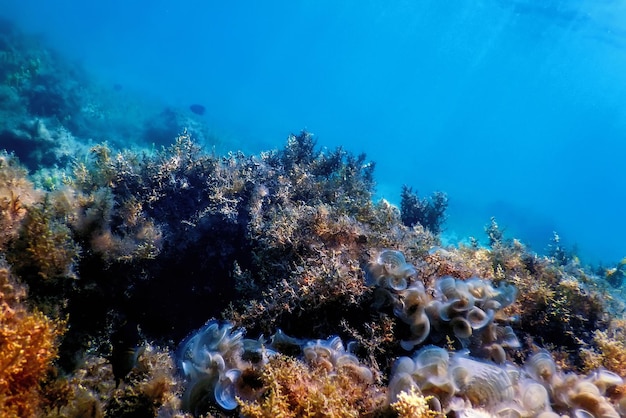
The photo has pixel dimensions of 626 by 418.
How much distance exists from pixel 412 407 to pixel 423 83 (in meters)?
200

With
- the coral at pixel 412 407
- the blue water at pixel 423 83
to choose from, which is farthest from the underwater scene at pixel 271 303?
the blue water at pixel 423 83

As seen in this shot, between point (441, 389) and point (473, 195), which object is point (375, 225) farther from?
point (473, 195)

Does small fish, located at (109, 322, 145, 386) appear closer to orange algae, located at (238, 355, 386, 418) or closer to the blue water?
orange algae, located at (238, 355, 386, 418)

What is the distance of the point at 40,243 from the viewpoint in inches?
109

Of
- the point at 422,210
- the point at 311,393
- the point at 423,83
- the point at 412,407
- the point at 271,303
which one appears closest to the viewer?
the point at 412,407

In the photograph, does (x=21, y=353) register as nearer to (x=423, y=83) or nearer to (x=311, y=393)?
(x=311, y=393)

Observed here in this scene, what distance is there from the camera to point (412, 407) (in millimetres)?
1927

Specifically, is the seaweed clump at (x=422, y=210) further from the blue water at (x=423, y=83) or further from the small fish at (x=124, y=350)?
the blue water at (x=423, y=83)

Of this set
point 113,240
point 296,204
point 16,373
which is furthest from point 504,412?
point 113,240

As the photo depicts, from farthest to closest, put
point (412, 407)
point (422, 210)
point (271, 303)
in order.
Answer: point (422, 210)
point (271, 303)
point (412, 407)

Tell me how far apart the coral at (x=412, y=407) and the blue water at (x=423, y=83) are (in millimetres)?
31084

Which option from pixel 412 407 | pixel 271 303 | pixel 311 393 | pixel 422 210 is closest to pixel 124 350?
pixel 271 303

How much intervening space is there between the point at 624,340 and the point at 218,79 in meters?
119

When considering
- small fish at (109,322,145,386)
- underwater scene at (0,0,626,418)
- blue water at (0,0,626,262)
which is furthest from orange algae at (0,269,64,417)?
blue water at (0,0,626,262)
